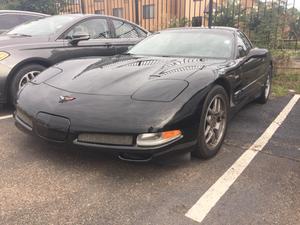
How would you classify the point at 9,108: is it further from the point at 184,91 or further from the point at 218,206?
the point at 218,206

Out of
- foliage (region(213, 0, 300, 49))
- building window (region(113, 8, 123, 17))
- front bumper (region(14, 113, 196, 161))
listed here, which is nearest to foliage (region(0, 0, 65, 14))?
building window (region(113, 8, 123, 17))

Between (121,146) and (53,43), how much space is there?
2.92m

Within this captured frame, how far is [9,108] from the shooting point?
4809 millimetres

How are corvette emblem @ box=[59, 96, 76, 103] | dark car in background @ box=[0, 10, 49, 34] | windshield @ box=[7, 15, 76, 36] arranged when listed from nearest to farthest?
corvette emblem @ box=[59, 96, 76, 103]
windshield @ box=[7, 15, 76, 36]
dark car in background @ box=[0, 10, 49, 34]

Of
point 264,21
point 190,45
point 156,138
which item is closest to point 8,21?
point 190,45

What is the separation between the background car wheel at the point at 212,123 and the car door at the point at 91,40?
2.70m

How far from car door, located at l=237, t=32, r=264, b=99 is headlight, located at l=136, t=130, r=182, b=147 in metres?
1.62

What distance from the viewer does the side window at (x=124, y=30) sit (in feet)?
19.8

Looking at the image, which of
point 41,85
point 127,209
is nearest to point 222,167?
point 127,209

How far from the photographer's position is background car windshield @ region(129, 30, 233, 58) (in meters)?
3.96

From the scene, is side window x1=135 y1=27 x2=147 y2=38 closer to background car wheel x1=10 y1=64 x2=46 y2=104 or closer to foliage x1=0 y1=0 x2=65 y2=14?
background car wheel x1=10 y1=64 x2=46 y2=104

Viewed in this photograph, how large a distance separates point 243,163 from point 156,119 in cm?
108

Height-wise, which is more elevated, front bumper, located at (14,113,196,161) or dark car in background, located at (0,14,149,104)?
dark car in background, located at (0,14,149,104)

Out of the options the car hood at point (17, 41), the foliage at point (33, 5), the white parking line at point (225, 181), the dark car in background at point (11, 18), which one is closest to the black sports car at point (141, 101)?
the white parking line at point (225, 181)
